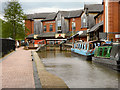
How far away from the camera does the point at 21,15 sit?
4781 centimetres

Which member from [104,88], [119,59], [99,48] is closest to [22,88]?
[104,88]

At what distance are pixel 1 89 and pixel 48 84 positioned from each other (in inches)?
63.0

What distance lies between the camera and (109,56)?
1406cm

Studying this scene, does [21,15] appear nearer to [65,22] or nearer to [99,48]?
[65,22]

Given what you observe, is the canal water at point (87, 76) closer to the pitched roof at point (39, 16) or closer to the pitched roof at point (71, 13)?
the pitched roof at point (71, 13)

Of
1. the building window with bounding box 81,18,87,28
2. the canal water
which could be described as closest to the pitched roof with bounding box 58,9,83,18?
the building window with bounding box 81,18,87,28

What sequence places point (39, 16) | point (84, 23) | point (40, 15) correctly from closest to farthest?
point (84, 23)
point (39, 16)
point (40, 15)

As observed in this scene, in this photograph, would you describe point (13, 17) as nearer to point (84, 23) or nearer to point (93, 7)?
point (84, 23)

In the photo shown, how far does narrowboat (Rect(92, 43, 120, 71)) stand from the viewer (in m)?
12.5

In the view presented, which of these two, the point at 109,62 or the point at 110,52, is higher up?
the point at 110,52

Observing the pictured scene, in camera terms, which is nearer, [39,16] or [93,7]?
[93,7]

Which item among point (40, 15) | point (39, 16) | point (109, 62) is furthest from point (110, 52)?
point (40, 15)

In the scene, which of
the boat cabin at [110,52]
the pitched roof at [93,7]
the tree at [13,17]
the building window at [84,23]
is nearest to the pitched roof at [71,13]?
the building window at [84,23]

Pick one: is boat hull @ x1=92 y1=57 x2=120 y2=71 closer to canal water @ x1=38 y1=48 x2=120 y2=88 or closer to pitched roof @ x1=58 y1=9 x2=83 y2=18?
canal water @ x1=38 y1=48 x2=120 y2=88
